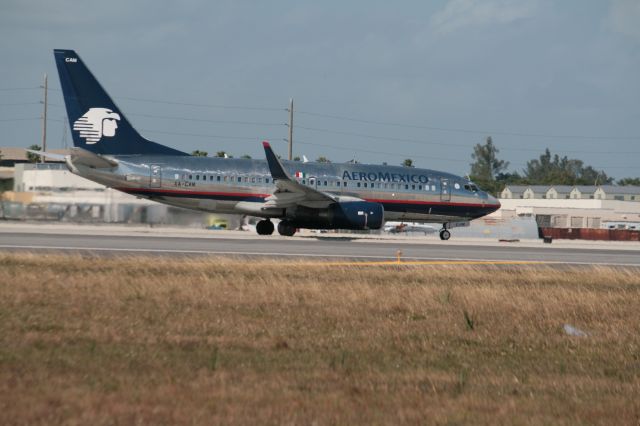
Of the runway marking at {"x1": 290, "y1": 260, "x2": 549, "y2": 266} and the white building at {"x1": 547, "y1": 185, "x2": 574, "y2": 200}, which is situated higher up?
the white building at {"x1": 547, "y1": 185, "x2": 574, "y2": 200}

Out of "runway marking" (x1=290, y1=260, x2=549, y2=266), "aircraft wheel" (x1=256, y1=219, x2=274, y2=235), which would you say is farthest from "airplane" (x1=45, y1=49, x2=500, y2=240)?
"runway marking" (x1=290, y1=260, x2=549, y2=266)

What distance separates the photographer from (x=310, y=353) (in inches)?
472

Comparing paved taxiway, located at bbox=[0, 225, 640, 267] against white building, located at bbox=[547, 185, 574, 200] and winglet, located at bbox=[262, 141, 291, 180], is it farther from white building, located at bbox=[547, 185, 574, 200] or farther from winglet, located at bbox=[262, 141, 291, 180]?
white building, located at bbox=[547, 185, 574, 200]

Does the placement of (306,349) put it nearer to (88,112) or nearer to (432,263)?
(432,263)

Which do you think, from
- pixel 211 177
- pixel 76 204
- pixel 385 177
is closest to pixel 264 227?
pixel 211 177

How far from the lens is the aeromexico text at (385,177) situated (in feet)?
Result: 136

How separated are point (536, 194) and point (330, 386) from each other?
13403 centimetres

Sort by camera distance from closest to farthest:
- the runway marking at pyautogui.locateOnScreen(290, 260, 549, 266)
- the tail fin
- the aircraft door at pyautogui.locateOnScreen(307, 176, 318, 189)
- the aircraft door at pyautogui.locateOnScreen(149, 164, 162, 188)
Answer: the runway marking at pyautogui.locateOnScreen(290, 260, 549, 266) < the aircraft door at pyautogui.locateOnScreen(149, 164, 162, 188) < the tail fin < the aircraft door at pyautogui.locateOnScreen(307, 176, 318, 189)

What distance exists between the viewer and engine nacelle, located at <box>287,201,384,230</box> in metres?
38.1

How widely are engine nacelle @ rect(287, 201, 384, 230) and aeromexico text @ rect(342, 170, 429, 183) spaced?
2.98 metres

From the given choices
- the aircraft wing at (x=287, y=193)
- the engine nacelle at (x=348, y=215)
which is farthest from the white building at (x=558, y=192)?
the aircraft wing at (x=287, y=193)

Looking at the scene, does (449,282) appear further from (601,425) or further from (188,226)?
(188,226)

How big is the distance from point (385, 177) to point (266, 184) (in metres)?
6.27

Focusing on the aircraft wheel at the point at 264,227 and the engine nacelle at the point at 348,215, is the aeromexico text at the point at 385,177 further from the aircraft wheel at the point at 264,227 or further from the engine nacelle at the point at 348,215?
the aircraft wheel at the point at 264,227
